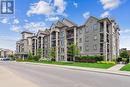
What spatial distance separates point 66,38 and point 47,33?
643 inches

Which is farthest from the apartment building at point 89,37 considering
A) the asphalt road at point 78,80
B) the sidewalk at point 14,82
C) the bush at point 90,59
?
the sidewalk at point 14,82

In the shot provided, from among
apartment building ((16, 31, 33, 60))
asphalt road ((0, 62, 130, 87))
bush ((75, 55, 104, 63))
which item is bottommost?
asphalt road ((0, 62, 130, 87))

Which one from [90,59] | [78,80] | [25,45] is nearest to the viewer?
[78,80]

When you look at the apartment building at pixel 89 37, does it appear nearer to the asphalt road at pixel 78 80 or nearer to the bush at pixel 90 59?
the bush at pixel 90 59

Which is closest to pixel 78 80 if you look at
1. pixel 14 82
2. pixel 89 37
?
pixel 14 82

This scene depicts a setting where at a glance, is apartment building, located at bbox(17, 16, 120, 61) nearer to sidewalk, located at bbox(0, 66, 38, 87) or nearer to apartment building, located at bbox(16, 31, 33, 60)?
apartment building, located at bbox(16, 31, 33, 60)

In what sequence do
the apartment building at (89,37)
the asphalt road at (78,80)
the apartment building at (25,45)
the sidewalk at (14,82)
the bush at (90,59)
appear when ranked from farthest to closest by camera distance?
1. the apartment building at (25,45)
2. the apartment building at (89,37)
3. the bush at (90,59)
4. the asphalt road at (78,80)
5. the sidewalk at (14,82)

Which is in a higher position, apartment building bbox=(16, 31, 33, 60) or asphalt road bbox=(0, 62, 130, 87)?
apartment building bbox=(16, 31, 33, 60)

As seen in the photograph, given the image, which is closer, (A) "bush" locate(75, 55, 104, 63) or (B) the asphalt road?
(B) the asphalt road

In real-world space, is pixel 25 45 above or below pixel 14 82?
above

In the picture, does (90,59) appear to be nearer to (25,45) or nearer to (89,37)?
(89,37)

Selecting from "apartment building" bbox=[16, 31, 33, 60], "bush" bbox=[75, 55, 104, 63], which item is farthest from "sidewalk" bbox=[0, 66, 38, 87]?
"apartment building" bbox=[16, 31, 33, 60]

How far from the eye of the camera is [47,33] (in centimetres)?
8188

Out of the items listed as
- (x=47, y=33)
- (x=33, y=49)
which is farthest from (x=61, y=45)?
(x=33, y=49)
